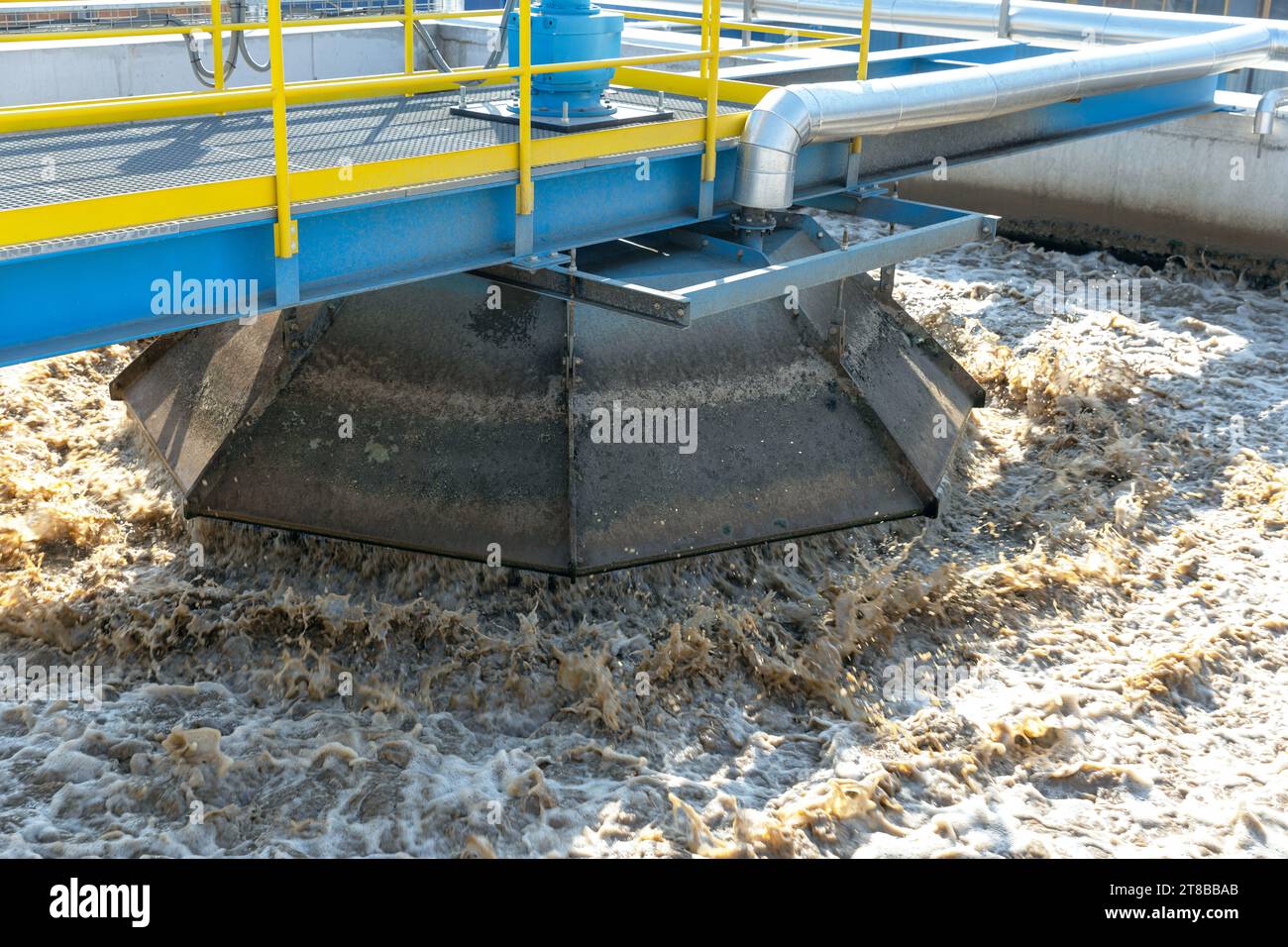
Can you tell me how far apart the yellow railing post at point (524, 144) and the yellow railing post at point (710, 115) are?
2.93 ft

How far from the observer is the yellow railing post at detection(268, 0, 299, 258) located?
4414 millimetres

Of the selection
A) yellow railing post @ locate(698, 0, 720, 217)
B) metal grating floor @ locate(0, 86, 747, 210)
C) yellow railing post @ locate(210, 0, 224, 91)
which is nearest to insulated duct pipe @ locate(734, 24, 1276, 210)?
yellow railing post @ locate(698, 0, 720, 217)

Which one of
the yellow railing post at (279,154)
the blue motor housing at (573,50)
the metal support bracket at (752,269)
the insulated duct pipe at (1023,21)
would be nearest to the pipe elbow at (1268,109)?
the insulated duct pipe at (1023,21)

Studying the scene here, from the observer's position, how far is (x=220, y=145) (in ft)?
17.7

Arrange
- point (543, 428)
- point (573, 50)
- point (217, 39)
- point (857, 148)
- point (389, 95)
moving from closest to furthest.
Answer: point (573, 50), point (217, 39), point (543, 428), point (857, 148), point (389, 95)

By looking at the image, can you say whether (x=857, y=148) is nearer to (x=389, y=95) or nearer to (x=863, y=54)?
(x=863, y=54)

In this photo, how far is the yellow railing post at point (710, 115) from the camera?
5.66 metres

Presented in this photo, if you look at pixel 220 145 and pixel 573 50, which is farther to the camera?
pixel 573 50

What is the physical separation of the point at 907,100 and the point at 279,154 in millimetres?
3131

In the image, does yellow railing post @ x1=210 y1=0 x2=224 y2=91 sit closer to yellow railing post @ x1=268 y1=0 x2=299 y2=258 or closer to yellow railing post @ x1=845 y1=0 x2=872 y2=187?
yellow railing post @ x1=268 y1=0 x2=299 y2=258

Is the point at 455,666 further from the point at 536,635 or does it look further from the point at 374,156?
the point at 374,156

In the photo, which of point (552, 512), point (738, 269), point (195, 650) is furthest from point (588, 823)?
point (738, 269)

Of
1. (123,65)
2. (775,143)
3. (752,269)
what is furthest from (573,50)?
(123,65)

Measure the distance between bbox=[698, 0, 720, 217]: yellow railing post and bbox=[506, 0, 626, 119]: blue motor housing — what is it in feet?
1.35
